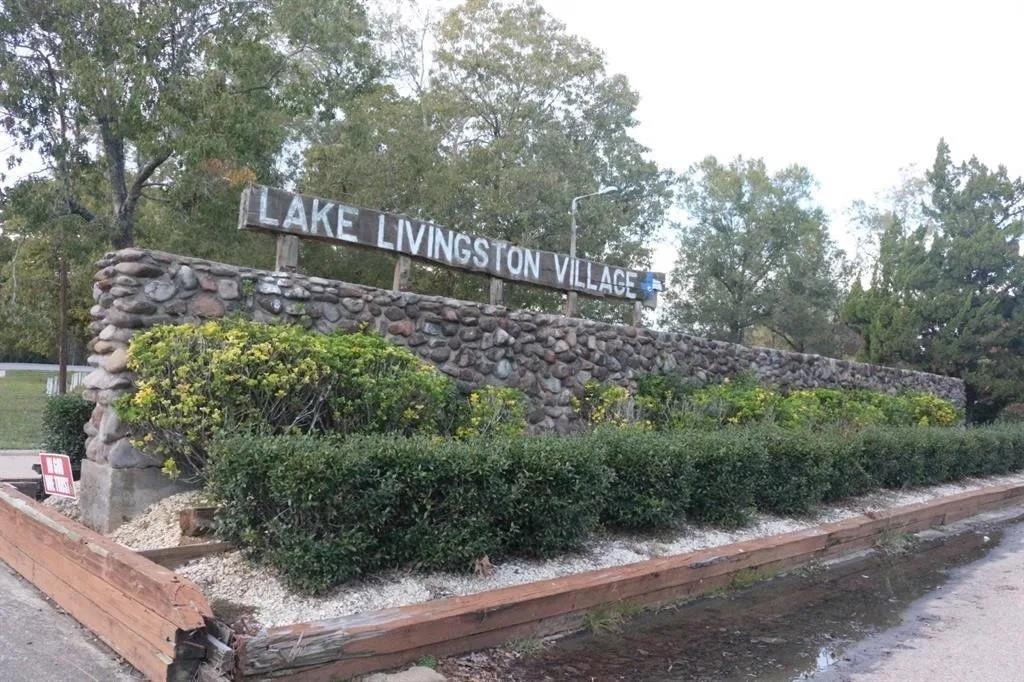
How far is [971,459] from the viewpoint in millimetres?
13172

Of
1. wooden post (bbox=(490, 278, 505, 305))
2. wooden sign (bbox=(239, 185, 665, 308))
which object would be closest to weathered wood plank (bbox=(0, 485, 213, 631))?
wooden sign (bbox=(239, 185, 665, 308))

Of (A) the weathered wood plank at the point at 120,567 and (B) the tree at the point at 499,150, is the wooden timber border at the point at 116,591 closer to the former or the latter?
(A) the weathered wood plank at the point at 120,567

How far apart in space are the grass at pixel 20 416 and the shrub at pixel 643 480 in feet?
30.6

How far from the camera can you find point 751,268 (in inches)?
1558

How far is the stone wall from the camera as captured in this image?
6.15m

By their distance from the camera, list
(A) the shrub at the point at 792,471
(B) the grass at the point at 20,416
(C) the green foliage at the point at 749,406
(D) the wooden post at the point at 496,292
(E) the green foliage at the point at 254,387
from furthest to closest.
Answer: (B) the grass at the point at 20,416 → (C) the green foliage at the point at 749,406 → (D) the wooden post at the point at 496,292 → (A) the shrub at the point at 792,471 → (E) the green foliage at the point at 254,387

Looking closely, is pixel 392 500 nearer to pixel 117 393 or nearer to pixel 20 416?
pixel 117 393

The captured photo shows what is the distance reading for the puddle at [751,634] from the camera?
4.82 meters

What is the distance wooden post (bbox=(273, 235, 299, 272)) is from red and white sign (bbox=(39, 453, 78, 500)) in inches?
94.7

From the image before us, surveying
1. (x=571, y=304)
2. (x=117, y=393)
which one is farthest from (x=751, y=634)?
(x=571, y=304)

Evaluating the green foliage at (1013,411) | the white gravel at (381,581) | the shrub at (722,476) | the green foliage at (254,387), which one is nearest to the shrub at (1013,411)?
the green foliage at (1013,411)

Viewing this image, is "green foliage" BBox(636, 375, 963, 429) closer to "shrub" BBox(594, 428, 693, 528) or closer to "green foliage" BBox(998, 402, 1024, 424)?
"shrub" BBox(594, 428, 693, 528)

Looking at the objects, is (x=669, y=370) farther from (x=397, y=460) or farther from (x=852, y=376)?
(x=397, y=460)

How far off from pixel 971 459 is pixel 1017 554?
441cm
